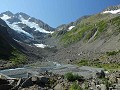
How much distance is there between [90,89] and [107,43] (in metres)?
145

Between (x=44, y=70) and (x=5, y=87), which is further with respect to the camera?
(x=44, y=70)

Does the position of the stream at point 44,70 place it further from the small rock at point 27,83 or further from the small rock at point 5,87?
the small rock at point 5,87

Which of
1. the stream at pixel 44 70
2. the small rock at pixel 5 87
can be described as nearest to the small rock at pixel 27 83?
the small rock at pixel 5 87

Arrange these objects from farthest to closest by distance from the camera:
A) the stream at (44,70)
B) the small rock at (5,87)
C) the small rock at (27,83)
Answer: the stream at (44,70), the small rock at (27,83), the small rock at (5,87)

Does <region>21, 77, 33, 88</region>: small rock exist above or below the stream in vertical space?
below

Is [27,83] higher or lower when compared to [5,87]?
higher

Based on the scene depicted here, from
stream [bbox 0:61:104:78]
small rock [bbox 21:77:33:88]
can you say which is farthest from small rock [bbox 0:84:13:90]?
stream [bbox 0:61:104:78]

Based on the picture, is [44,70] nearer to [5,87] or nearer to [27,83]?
[27,83]

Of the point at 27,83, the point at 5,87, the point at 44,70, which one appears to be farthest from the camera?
the point at 44,70

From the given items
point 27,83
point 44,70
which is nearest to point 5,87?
point 27,83

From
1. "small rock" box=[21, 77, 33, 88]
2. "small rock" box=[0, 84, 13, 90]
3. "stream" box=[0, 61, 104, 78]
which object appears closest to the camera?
"small rock" box=[0, 84, 13, 90]

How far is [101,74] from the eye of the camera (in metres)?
52.4

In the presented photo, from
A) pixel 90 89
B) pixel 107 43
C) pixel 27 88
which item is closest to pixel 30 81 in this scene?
pixel 27 88

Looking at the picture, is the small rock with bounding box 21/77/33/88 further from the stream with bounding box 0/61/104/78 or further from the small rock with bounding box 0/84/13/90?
the stream with bounding box 0/61/104/78
